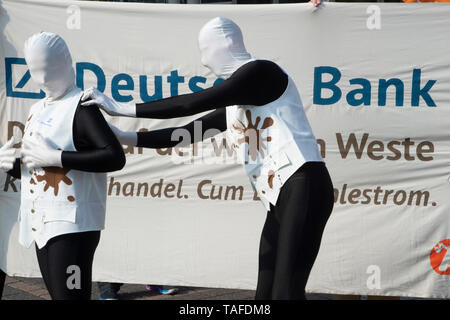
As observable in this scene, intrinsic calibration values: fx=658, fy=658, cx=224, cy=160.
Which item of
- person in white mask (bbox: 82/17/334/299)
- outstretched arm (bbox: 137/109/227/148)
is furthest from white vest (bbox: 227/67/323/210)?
outstretched arm (bbox: 137/109/227/148)

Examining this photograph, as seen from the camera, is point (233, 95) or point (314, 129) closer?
point (233, 95)

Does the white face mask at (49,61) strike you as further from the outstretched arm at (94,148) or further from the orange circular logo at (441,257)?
the orange circular logo at (441,257)

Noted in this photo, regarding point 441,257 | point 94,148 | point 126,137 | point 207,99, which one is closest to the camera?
point 207,99

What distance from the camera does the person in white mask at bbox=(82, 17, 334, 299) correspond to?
9.21ft

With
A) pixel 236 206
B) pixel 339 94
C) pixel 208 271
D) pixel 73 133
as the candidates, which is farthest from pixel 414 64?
pixel 73 133

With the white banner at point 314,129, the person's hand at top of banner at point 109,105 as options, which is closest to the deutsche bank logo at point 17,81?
the white banner at point 314,129

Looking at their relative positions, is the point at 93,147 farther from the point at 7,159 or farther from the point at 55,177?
the point at 7,159

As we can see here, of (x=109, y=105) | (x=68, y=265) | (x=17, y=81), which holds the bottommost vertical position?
(x=68, y=265)

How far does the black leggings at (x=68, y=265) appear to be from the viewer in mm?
2869

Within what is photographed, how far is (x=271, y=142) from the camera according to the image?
9.62 ft

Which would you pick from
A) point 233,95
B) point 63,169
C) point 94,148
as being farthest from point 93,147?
point 233,95

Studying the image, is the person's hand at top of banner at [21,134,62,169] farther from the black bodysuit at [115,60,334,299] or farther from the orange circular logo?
the orange circular logo

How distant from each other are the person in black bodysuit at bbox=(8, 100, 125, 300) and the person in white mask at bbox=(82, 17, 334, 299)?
0.11 metres

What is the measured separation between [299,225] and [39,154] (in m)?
1.18
